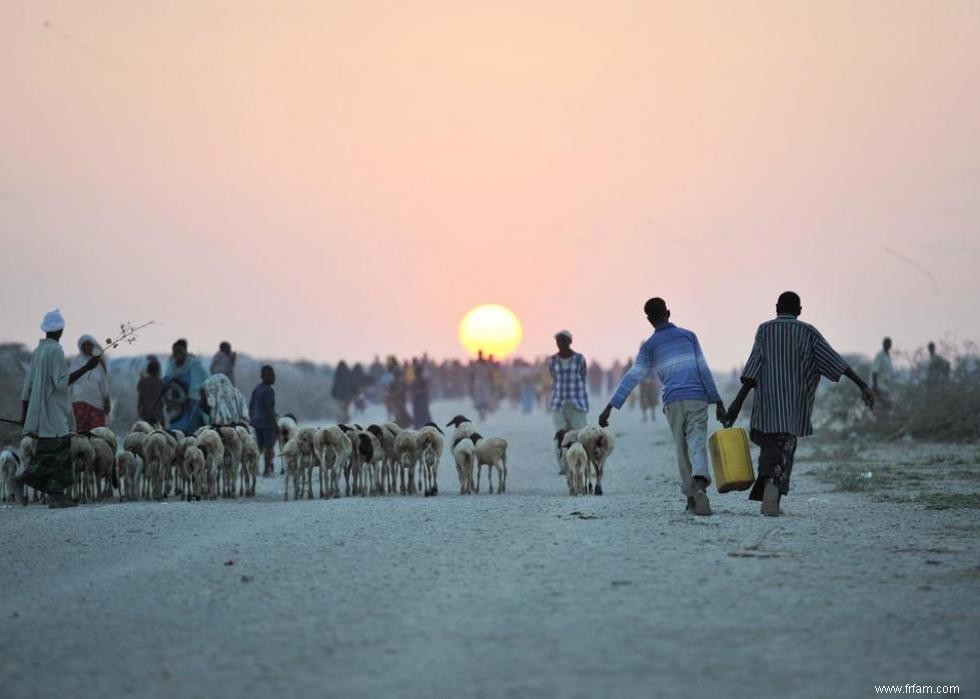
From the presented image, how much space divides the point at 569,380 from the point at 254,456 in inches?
176

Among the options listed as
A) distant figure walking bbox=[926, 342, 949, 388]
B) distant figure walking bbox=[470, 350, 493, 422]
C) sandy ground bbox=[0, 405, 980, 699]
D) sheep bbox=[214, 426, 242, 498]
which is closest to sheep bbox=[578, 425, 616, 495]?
sandy ground bbox=[0, 405, 980, 699]

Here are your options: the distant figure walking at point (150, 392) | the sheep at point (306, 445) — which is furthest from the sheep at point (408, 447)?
the distant figure walking at point (150, 392)

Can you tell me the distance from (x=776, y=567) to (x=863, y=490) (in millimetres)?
7165

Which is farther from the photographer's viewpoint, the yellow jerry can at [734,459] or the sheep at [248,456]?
the sheep at [248,456]

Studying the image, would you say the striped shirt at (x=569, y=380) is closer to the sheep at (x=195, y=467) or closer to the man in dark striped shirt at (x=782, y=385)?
the sheep at (x=195, y=467)

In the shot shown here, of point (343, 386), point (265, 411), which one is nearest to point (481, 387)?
point (343, 386)

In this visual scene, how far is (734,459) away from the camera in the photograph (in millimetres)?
12555

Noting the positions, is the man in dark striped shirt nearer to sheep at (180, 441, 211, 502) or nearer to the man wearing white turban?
sheep at (180, 441, 211, 502)

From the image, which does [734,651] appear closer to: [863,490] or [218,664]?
[218,664]

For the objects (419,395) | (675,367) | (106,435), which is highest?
(419,395)

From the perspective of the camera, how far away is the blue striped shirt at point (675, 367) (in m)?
13.1

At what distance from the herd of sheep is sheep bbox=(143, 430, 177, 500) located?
1cm

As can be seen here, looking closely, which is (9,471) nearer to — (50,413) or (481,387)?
(50,413)

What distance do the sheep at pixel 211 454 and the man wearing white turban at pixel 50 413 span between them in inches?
63.0
